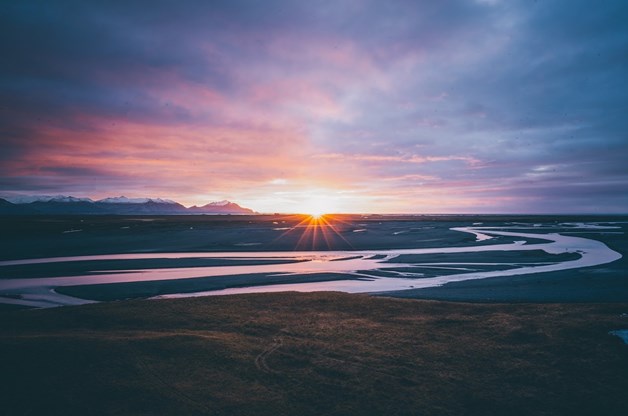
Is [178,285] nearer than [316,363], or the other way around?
[316,363]

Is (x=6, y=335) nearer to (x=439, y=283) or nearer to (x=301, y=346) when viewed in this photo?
(x=301, y=346)

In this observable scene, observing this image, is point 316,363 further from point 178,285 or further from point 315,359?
point 178,285

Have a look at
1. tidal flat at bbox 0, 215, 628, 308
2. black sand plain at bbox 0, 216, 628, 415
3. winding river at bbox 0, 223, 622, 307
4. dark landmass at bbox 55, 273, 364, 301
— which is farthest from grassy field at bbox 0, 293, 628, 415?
winding river at bbox 0, 223, 622, 307

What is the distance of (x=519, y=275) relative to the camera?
19.7 m

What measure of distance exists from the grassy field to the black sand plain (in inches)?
1.2

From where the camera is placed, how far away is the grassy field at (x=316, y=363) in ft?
19.5

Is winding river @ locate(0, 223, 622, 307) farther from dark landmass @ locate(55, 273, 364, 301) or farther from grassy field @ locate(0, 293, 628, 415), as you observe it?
grassy field @ locate(0, 293, 628, 415)

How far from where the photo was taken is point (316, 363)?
7473 mm

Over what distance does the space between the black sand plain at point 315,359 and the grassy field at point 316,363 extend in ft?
0.10

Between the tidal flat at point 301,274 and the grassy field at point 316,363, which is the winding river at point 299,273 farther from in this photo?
the grassy field at point 316,363

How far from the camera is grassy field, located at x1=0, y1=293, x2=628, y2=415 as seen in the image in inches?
234

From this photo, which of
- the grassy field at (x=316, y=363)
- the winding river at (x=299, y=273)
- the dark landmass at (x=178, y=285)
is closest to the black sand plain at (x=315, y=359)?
the grassy field at (x=316, y=363)

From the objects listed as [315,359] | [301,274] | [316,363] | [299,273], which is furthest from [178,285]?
[316,363]

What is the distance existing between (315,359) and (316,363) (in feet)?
0.64
